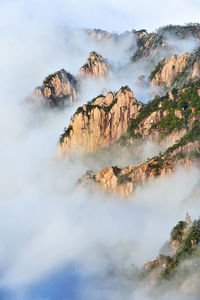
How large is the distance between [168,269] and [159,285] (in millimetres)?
5169

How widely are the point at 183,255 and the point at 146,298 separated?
16.0 metres

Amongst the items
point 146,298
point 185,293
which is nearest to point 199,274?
point 185,293

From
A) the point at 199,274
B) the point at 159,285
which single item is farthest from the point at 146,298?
the point at 199,274

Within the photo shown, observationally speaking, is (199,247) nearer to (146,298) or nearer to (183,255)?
(183,255)

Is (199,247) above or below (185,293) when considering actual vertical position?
above

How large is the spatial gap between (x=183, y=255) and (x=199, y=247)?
16.6ft

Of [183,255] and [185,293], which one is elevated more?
[183,255]

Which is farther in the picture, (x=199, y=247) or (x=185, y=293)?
(x=199, y=247)

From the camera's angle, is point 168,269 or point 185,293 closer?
point 185,293

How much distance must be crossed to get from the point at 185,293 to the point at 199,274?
6.50 metres

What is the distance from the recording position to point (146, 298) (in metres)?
199

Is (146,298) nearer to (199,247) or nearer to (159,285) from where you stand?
(159,285)

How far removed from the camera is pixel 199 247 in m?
199

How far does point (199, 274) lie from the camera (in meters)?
188
